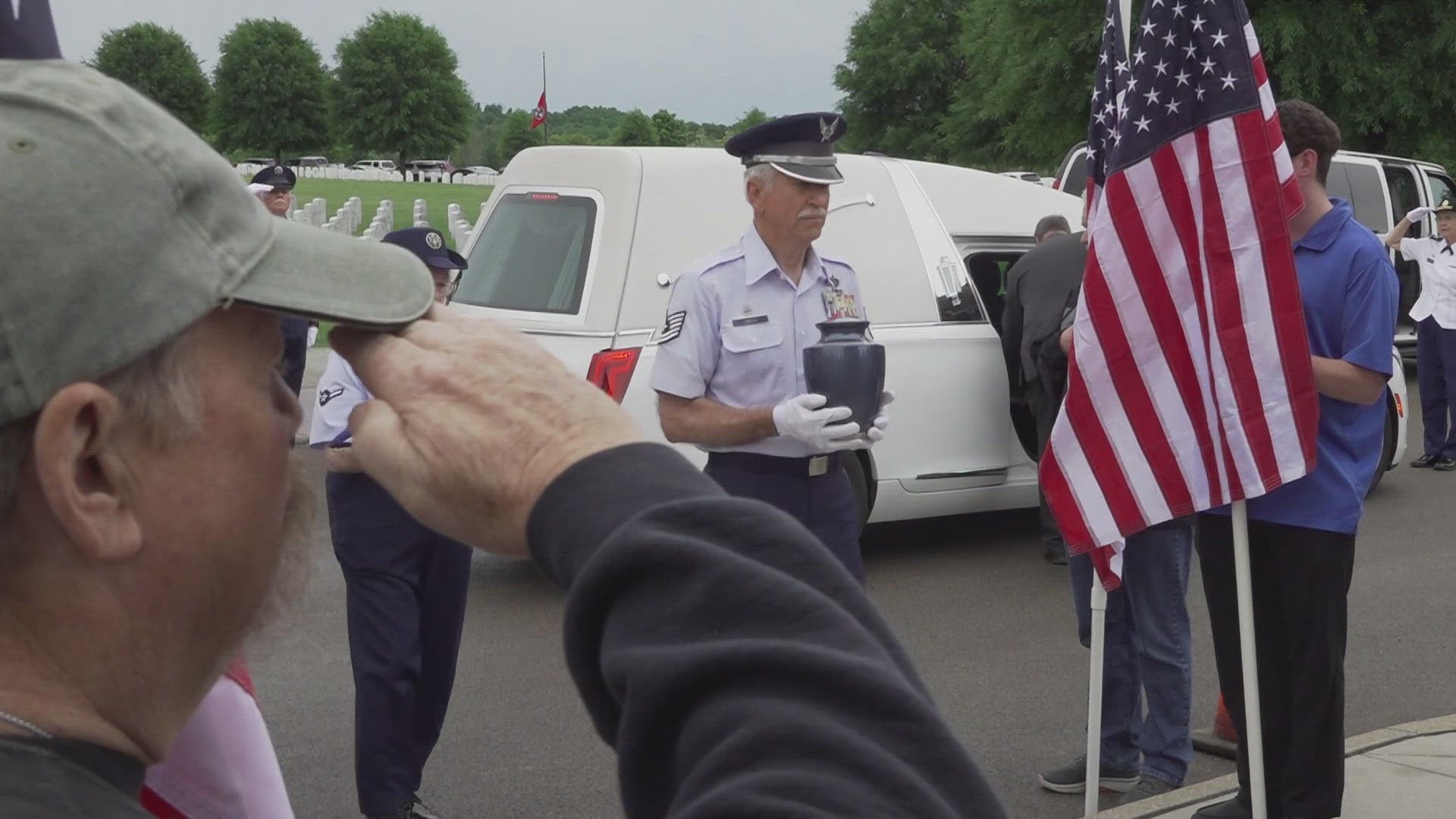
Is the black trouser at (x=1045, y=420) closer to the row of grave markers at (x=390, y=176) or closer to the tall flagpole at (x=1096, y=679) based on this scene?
the tall flagpole at (x=1096, y=679)

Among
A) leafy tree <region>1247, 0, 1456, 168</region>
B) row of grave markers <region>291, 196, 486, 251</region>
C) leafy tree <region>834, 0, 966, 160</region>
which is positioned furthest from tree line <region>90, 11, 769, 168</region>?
leafy tree <region>1247, 0, 1456, 168</region>

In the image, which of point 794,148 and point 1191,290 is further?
point 794,148

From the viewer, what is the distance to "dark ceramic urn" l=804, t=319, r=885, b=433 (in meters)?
4.24

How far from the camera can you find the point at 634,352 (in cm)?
677

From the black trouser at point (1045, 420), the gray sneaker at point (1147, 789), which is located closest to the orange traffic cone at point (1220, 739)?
the gray sneaker at point (1147, 789)

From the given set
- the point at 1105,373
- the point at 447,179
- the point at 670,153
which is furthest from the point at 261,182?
the point at 447,179

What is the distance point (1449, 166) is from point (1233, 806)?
2460 cm

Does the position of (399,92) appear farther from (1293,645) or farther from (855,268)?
(1293,645)

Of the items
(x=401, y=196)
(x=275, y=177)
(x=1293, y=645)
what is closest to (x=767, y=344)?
(x=1293, y=645)

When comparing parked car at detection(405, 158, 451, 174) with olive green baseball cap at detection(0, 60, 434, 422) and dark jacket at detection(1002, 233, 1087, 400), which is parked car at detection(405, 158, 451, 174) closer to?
dark jacket at detection(1002, 233, 1087, 400)

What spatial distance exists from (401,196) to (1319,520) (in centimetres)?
5582

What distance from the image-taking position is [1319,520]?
3.98 meters

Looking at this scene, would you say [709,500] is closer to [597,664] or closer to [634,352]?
[597,664]

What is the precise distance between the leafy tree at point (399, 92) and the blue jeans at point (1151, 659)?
108 m
